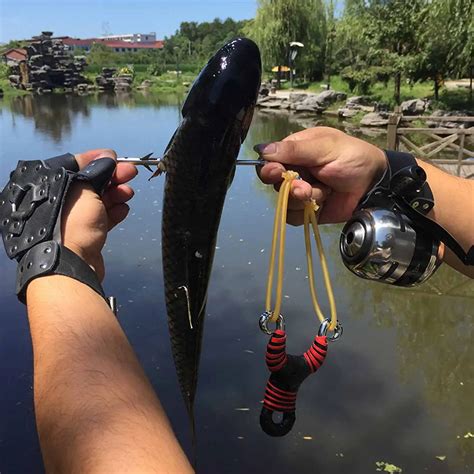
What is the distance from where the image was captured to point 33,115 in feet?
78.9

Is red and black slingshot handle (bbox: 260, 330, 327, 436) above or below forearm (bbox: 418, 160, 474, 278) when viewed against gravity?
below

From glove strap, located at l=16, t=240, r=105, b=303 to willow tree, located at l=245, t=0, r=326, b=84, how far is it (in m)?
27.5

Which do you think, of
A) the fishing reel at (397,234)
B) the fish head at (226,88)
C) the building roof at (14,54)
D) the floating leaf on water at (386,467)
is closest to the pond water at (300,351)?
the floating leaf on water at (386,467)

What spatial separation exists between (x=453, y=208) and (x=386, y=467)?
2266 millimetres

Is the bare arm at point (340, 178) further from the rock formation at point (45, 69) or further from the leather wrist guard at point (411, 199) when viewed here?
the rock formation at point (45, 69)

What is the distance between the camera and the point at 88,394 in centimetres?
104

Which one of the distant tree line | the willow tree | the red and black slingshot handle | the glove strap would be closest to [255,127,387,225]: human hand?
the red and black slingshot handle

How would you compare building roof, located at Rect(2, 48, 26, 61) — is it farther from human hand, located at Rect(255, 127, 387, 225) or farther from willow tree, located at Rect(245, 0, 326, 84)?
human hand, located at Rect(255, 127, 387, 225)

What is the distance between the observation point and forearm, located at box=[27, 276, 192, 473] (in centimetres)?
92

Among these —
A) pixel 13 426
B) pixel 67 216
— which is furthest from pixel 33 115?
pixel 67 216

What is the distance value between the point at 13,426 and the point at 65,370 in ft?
10.1

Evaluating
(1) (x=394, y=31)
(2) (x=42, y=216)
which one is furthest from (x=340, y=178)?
(1) (x=394, y=31)

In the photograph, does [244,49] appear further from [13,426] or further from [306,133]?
[13,426]

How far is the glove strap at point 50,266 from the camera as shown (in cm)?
136
